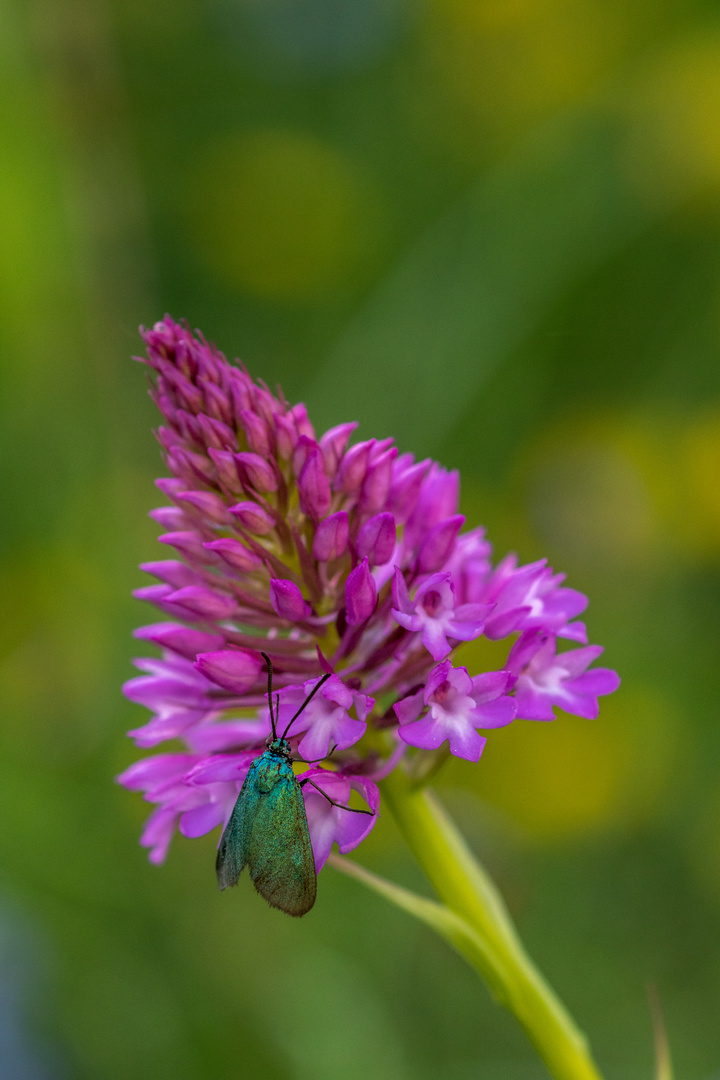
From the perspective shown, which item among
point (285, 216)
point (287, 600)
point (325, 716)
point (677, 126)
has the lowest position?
point (325, 716)

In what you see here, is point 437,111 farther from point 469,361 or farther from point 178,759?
point 178,759

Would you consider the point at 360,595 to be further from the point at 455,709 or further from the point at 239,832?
the point at 239,832

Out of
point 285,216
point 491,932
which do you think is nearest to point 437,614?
point 491,932

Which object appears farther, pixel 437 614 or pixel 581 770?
pixel 581 770

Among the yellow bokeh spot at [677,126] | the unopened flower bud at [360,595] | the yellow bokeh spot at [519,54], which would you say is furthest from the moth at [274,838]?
the yellow bokeh spot at [519,54]

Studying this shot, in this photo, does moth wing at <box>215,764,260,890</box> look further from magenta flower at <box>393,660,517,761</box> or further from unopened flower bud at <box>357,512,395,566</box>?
unopened flower bud at <box>357,512,395,566</box>

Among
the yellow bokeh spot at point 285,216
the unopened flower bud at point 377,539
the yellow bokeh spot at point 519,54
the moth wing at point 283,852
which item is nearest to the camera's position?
the moth wing at point 283,852

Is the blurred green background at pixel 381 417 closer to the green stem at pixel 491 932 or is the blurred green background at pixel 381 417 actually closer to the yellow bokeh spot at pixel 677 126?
the yellow bokeh spot at pixel 677 126
